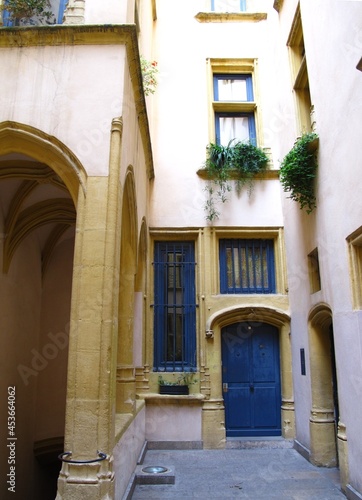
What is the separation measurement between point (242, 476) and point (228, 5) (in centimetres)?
933

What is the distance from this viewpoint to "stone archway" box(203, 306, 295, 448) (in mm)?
7055

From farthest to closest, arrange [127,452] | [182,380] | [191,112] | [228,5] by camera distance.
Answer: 1. [228,5]
2. [191,112]
3. [182,380]
4. [127,452]

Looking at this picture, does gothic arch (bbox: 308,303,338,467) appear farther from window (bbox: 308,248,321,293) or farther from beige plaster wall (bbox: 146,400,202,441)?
beige plaster wall (bbox: 146,400,202,441)

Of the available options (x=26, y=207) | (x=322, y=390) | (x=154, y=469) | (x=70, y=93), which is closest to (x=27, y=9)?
(x=70, y=93)

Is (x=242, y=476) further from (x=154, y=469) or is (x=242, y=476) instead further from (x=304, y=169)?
(x=304, y=169)

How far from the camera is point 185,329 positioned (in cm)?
763

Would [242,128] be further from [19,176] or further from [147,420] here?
[147,420]

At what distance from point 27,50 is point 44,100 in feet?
2.26

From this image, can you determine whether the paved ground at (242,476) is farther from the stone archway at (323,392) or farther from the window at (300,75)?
the window at (300,75)

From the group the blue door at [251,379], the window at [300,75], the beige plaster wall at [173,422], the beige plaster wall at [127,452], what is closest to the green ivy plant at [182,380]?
the beige plaster wall at [173,422]

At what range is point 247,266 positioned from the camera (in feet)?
26.0

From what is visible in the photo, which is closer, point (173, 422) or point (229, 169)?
point (173, 422)

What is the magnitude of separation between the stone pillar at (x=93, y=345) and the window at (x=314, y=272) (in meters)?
3.45

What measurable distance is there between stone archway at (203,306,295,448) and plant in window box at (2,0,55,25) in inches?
202
